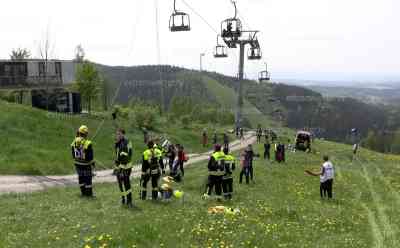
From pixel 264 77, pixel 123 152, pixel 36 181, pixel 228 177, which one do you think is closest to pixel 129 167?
pixel 123 152

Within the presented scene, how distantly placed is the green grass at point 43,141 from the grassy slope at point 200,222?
1171 cm

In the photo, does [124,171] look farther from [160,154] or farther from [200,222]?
[200,222]

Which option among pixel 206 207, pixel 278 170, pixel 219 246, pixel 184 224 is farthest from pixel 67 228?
pixel 278 170

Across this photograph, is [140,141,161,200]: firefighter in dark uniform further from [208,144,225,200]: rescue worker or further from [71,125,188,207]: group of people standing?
[208,144,225,200]: rescue worker

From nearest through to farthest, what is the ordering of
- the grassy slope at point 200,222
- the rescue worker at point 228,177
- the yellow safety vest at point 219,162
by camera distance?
the grassy slope at point 200,222, the yellow safety vest at point 219,162, the rescue worker at point 228,177

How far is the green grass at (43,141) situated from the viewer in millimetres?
35875

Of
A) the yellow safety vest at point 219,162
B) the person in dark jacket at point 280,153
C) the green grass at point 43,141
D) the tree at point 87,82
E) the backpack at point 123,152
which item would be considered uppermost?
the tree at point 87,82

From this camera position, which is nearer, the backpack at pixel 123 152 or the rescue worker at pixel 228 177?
the backpack at pixel 123 152

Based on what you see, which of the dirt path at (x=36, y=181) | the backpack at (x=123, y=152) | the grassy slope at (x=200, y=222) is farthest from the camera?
the dirt path at (x=36, y=181)

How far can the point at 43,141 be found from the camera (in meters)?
44.2

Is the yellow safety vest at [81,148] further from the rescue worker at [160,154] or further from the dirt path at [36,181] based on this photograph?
the dirt path at [36,181]

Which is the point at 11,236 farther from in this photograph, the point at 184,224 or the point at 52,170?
the point at 52,170

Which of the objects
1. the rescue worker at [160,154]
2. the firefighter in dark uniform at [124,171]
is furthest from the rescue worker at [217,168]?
the firefighter in dark uniform at [124,171]

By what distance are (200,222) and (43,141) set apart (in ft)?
102
